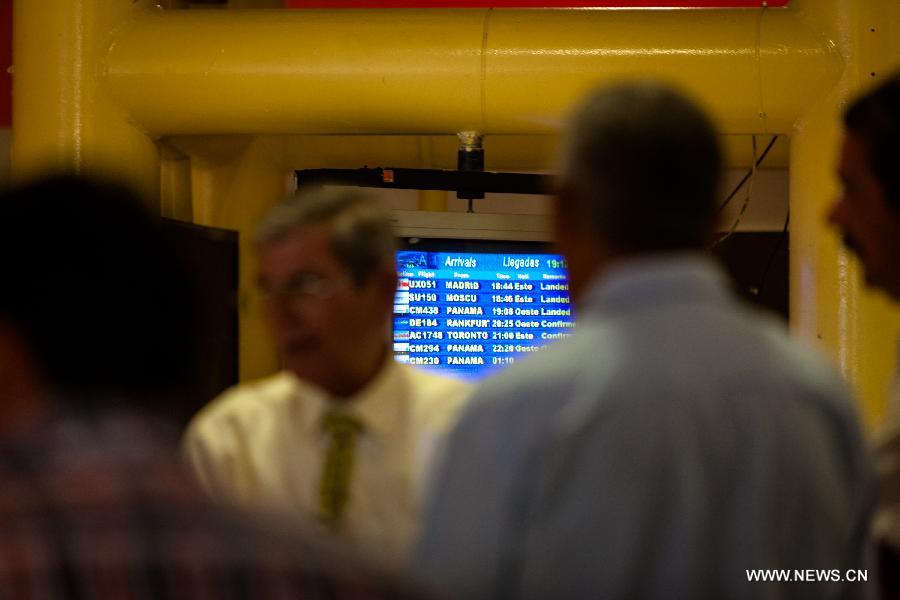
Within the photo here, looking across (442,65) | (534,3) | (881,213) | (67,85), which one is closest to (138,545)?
(881,213)

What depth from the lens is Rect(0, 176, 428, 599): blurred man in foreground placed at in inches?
27.5

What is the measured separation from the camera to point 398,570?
75 cm

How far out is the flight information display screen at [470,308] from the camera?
356 cm

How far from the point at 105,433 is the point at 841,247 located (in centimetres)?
260

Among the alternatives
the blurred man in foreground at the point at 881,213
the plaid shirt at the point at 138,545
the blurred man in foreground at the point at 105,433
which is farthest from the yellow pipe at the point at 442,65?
the plaid shirt at the point at 138,545

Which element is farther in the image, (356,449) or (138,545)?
(356,449)

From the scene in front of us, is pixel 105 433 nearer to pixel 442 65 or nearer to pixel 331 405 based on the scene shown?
pixel 331 405

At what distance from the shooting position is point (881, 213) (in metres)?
1.48

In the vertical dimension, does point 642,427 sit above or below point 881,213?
below

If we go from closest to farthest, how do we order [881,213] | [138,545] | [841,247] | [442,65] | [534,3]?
1. [138,545]
2. [881,213]
3. [841,247]
4. [442,65]
5. [534,3]

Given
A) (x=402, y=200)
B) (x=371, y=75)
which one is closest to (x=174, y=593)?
(x=371, y=75)

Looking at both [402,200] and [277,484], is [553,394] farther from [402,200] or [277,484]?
[402,200]

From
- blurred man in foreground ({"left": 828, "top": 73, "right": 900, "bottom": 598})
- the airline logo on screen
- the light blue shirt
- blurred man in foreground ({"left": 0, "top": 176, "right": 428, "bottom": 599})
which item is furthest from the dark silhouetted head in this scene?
the airline logo on screen
